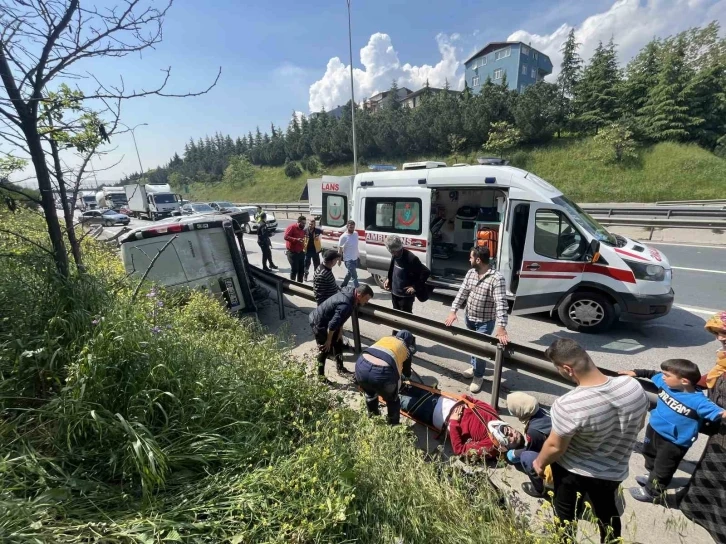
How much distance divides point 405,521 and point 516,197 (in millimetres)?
5071

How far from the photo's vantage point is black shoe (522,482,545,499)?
2.63 m

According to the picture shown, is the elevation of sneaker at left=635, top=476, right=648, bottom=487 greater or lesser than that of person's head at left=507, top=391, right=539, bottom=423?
lesser

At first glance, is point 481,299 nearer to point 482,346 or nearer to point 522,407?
point 482,346

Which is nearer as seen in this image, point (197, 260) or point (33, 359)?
point (33, 359)

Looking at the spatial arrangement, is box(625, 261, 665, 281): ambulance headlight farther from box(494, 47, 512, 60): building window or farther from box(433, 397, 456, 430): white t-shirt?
box(494, 47, 512, 60): building window

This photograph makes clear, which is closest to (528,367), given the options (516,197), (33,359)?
(516,197)

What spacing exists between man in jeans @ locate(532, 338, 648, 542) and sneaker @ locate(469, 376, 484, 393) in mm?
1957

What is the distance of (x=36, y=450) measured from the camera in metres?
1.98

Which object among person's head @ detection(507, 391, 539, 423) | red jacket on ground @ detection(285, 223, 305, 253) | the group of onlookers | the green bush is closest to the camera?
the group of onlookers

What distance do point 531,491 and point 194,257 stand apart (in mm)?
5287

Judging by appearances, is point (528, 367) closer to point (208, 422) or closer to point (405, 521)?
point (405, 521)

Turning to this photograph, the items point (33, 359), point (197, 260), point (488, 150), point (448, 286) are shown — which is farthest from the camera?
point (488, 150)

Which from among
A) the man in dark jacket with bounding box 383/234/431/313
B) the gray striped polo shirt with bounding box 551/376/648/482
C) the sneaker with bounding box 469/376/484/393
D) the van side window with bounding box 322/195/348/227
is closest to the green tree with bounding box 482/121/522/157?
the van side window with bounding box 322/195/348/227

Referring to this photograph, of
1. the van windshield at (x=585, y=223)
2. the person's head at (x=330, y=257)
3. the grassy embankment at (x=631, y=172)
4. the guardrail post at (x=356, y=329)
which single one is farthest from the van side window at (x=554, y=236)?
the grassy embankment at (x=631, y=172)
